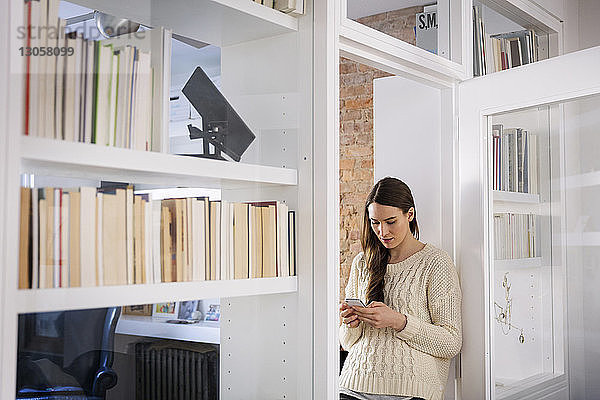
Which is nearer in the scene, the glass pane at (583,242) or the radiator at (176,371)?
the radiator at (176,371)

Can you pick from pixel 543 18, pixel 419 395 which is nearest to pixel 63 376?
pixel 419 395

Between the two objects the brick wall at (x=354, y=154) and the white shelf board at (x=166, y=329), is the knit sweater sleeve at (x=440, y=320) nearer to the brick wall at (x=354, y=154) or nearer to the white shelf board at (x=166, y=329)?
the white shelf board at (x=166, y=329)

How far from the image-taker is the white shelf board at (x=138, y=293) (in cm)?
122

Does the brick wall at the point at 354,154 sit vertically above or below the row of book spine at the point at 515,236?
above

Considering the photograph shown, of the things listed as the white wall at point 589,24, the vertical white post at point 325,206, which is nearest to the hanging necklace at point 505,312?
the vertical white post at point 325,206

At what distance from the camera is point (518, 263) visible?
2312mm

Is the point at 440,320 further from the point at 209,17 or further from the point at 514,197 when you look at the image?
the point at 209,17

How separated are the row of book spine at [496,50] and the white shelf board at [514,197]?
534mm

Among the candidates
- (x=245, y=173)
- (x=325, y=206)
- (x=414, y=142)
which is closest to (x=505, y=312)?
(x=414, y=142)

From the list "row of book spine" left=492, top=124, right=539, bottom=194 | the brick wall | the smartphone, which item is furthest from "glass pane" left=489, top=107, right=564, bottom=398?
the brick wall

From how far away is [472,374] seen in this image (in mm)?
2379

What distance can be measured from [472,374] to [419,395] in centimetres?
24

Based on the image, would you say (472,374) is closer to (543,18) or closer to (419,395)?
(419,395)

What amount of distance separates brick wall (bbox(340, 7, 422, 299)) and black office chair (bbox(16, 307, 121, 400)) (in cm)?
287
